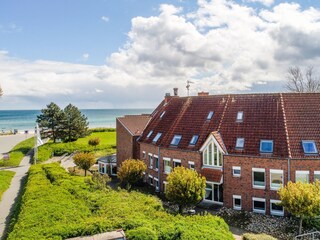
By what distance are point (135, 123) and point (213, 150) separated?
16.3 metres

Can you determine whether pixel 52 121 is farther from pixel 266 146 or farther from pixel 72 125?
pixel 266 146


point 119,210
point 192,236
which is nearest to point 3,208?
point 119,210

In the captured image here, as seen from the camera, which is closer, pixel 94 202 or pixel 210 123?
pixel 94 202

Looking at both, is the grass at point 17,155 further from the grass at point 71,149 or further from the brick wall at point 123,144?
the brick wall at point 123,144

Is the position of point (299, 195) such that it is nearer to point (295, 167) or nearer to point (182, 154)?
point (295, 167)

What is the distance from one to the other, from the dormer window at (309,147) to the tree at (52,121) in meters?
49.1

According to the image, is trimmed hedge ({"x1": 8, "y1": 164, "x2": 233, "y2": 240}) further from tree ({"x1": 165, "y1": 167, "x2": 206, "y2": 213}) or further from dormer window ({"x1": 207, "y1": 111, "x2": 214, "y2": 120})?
dormer window ({"x1": 207, "y1": 111, "x2": 214, "y2": 120})

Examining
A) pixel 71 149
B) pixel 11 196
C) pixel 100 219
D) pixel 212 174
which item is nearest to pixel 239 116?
pixel 212 174

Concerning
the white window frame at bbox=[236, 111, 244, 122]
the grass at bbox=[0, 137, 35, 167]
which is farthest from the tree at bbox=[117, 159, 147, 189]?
the grass at bbox=[0, 137, 35, 167]

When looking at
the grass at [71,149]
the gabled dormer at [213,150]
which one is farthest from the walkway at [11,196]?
the gabled dormer at [213,150]

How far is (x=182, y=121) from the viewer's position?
34500 mm

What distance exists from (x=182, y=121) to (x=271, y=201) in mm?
12690

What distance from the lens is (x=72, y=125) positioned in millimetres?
64750

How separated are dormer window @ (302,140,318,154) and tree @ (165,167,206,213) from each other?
9.11 metres
